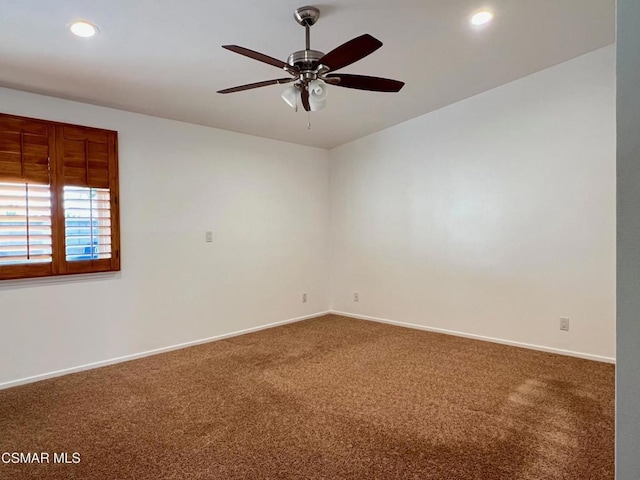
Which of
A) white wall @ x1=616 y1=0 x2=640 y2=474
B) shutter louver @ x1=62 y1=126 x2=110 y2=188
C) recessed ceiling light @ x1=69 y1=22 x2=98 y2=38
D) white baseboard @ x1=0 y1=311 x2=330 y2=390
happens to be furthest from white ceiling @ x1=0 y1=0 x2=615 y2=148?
white baseboard @ x1=0 y1=311 x2=330 y2=390

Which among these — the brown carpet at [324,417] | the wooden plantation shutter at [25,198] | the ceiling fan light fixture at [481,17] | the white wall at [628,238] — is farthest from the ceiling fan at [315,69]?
the brown carpet at [324,417]

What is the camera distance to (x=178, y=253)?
406 centimetres

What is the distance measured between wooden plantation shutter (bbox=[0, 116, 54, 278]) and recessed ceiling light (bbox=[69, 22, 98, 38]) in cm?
121

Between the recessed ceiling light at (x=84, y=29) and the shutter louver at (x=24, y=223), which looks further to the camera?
the shutter louver at (x=24, y=223)

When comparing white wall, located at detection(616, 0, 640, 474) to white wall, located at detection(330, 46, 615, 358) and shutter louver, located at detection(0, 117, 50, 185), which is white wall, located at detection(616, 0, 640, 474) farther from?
shutter louver, located at detection(0, 117, 50, 185)

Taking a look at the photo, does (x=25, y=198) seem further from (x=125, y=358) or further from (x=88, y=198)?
(x=125, y=358)

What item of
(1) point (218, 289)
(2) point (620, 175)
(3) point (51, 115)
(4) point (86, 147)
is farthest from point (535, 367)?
(3) point (51, 115)

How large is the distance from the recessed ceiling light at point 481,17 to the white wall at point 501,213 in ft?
4.67

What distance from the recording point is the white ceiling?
2283mm

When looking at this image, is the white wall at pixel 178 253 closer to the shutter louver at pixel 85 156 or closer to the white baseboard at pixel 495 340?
the shutter louver at pixel 85 156

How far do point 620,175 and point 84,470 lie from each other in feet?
8.67

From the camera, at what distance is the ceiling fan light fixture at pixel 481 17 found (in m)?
2.60

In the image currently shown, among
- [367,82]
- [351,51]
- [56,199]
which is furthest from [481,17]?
[56,199]

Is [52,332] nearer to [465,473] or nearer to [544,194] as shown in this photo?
[465,473]
